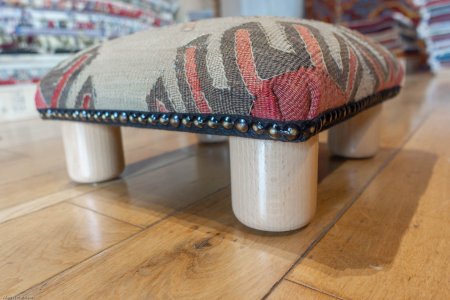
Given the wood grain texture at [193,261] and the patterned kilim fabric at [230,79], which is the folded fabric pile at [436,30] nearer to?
the patterned kilim fabric at [230,79]

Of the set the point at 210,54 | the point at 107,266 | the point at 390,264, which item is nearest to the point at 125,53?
the point at 210,54

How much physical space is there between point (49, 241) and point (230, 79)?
28cm

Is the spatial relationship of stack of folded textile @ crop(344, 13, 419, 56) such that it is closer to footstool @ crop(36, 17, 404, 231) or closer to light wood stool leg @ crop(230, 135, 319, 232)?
footstool @ crop(36, 17, 404, 231)

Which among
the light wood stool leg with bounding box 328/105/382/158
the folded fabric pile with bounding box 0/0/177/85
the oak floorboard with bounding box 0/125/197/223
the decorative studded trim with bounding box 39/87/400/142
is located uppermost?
the folded fabric pile with bounding box 0/0/177/85

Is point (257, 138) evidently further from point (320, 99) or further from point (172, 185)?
point (172, 185)

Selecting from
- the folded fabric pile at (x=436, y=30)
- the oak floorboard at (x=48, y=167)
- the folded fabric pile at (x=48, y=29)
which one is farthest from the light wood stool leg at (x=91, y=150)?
the folded fabric pile at (x=436, y=30)

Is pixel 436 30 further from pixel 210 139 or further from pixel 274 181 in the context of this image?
pixel 274 181

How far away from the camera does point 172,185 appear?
0.60m

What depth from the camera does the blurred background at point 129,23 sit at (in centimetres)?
130

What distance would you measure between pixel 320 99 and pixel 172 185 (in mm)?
317

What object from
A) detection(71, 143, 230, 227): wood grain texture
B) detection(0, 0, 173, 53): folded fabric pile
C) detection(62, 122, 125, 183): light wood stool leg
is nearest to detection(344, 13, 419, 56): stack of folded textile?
detection(0, 0, 173, 53): folded fabric pile

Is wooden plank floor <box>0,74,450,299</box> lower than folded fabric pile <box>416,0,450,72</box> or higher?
lower

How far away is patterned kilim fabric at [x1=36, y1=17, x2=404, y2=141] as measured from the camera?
1.14 feet

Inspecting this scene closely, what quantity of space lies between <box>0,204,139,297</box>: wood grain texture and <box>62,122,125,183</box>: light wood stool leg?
0.29 feet
